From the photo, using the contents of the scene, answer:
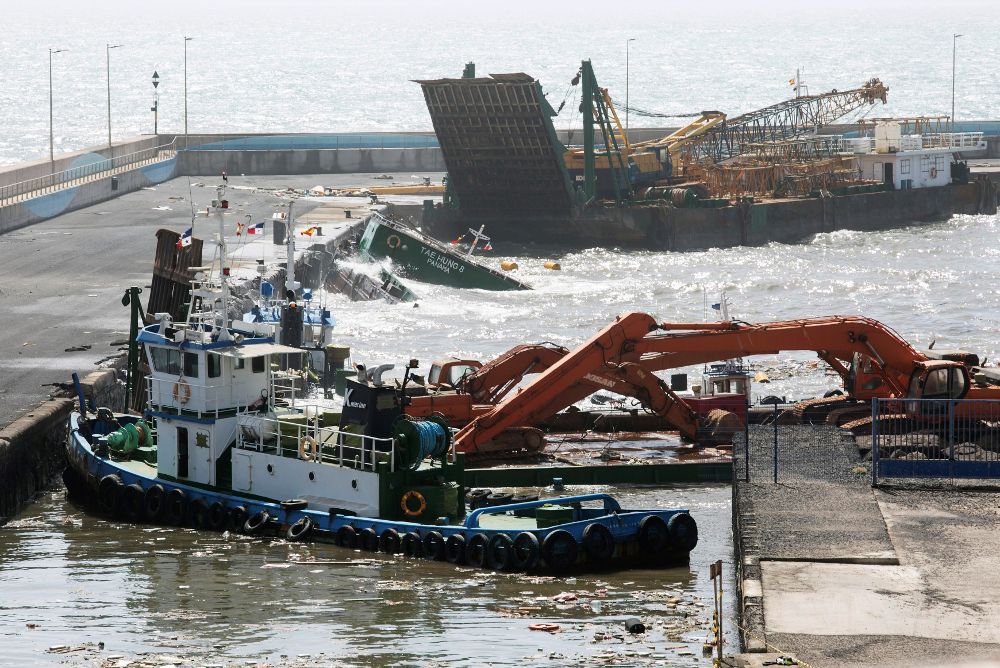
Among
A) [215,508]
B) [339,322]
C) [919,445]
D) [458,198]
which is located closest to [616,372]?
[919,445]

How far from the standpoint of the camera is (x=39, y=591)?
23531mm

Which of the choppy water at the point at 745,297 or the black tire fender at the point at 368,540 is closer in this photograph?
the black tire fender at the point at 368,540

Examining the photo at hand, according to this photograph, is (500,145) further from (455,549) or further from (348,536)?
(455,549)

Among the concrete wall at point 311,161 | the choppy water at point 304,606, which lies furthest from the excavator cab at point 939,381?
the concrete wall at point 311,161

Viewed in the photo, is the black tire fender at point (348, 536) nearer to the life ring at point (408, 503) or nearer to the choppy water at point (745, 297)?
the life ring at point (408, 503)

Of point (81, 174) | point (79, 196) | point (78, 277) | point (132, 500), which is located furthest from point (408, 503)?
point (81, 174)

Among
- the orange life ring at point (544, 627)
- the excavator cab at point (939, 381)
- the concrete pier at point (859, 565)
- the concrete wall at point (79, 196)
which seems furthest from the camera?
the concrete wall at point (79, 196)

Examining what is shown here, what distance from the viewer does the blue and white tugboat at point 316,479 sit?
24.5 metres

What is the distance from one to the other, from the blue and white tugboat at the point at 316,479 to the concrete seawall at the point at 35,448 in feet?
3.99

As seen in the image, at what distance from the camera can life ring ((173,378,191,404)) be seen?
2756 cm

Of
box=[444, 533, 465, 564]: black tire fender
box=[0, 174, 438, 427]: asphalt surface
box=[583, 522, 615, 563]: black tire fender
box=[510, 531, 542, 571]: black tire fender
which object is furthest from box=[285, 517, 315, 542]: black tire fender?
box=[0, 174, 438, 427]: asphalt surface

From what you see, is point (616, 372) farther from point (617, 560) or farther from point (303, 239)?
point (303, 239)

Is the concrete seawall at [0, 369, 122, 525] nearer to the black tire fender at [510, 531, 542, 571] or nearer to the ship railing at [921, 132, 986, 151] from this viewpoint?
the black tire fender at [510, 531, 542, 571]

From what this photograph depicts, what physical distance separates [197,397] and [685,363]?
9996mm
